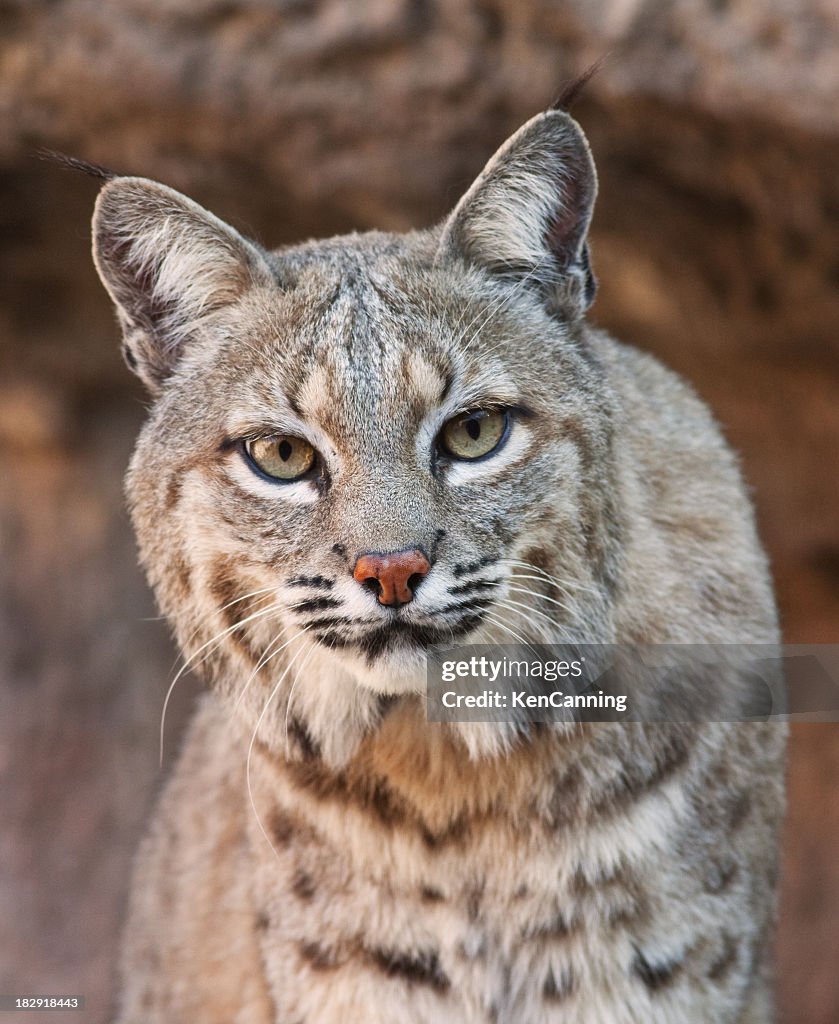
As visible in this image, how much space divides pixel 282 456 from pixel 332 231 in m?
2.75

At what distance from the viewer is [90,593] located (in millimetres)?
6168

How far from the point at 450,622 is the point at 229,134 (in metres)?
2.80

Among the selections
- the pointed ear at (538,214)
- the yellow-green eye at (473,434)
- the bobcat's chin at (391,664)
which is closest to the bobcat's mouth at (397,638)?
the bobcat's chin at (391,664)

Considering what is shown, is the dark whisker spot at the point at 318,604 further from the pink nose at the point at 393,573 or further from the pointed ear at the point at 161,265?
the pointed ear at the point at 161,265

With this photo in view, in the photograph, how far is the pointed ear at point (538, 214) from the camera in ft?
9.30

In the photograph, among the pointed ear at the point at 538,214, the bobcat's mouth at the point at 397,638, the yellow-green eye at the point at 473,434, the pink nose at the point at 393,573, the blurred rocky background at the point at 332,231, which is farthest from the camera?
the blurred rocky background at the point at 332,231

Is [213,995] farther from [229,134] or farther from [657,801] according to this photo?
[229,134]

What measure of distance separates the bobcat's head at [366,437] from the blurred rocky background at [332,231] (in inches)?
63.6

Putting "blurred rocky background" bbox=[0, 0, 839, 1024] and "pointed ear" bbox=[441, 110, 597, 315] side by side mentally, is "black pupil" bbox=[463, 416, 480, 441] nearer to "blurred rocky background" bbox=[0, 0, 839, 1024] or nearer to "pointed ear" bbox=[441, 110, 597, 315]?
"pointed ear" bbox=[441, 110, 597, 315]

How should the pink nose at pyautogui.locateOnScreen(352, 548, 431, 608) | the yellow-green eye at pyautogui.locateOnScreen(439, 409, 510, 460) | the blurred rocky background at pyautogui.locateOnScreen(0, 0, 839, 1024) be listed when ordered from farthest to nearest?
1. the blurred rocky background at pyautogui.locateOnScreen(0, 0, 839, 1024)
2. the yellow-green eye at pyautogui.locateOnScreen(439, 409, 510, 460)
3. the pink nose at pyautogui.locateOnScreen(352, 548, 431, 608)

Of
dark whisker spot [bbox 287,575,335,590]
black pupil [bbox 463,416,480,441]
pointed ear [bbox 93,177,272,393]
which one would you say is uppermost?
pointed ear [bbox 93,177,272,393]

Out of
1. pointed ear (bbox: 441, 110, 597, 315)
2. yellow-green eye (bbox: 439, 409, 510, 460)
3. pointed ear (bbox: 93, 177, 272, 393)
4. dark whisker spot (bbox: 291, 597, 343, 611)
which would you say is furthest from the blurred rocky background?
dark whisker spot (bbox: 291, 597, 343, 611)

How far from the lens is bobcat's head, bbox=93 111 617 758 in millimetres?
2531

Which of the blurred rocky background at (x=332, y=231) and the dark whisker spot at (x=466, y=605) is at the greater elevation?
the blurred rocky background at (x=332, y=231)
